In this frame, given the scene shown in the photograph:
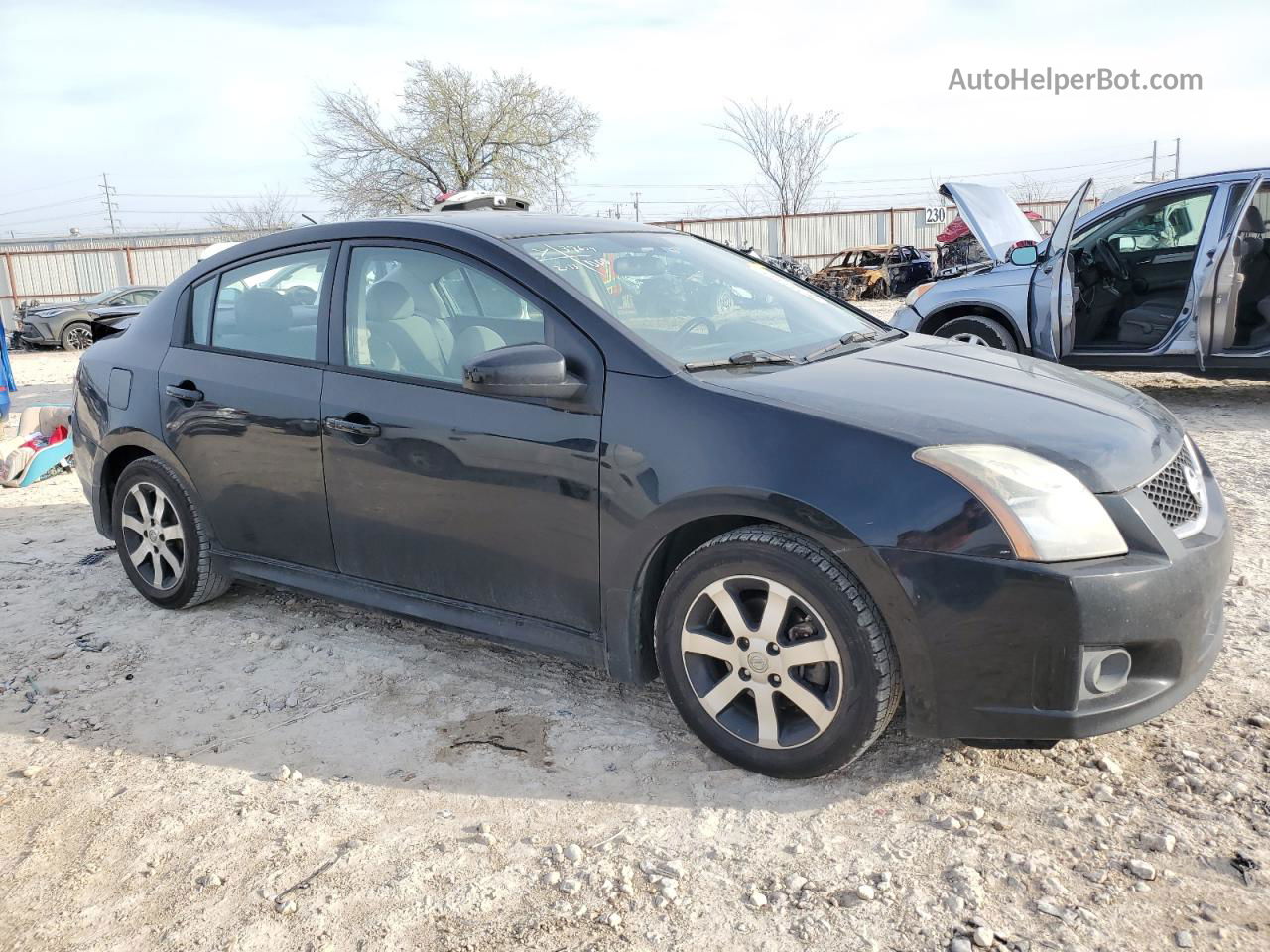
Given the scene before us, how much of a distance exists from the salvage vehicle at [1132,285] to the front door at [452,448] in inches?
200

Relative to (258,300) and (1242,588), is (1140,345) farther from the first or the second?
(258,300)

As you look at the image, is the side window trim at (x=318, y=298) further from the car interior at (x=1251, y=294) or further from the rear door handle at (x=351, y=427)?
the car interior at (x=1251, y=294)

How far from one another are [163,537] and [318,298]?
4.60ft

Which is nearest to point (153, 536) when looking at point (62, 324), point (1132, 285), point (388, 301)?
point (388, 301)

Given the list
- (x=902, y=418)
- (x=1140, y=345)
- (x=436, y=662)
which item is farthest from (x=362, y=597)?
(x=1140, y=345)

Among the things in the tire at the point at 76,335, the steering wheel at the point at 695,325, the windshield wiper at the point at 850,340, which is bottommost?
the tire at the point at 76,335

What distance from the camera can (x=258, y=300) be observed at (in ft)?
13.6

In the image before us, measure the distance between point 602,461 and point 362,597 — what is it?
1239 mm

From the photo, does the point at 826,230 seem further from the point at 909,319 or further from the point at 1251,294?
the point at 1251,294

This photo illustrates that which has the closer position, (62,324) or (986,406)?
(986,406)

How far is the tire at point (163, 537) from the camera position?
4.36 metres

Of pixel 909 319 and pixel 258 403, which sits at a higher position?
pixel 258 403

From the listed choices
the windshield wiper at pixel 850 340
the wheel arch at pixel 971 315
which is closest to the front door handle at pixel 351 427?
the windshield wiper at pixel 850 340

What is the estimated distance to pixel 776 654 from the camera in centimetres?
285
